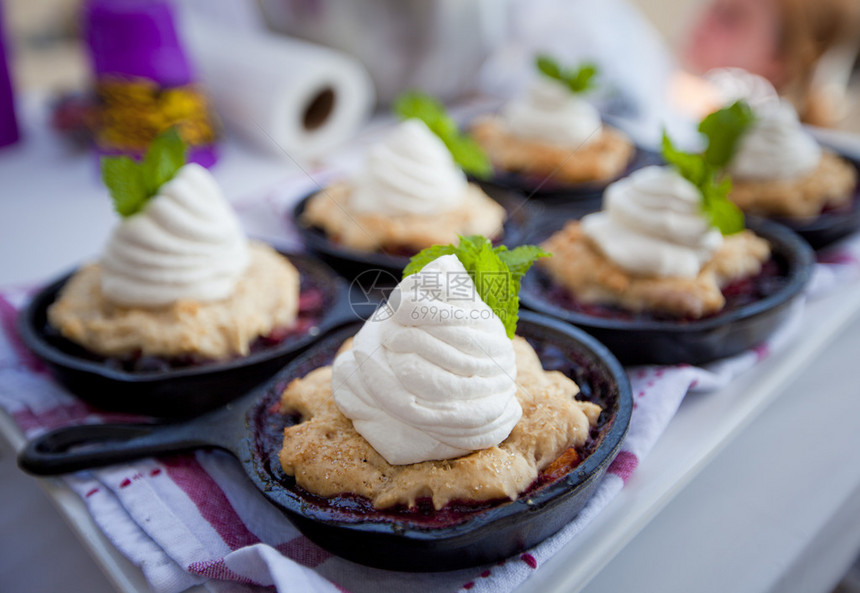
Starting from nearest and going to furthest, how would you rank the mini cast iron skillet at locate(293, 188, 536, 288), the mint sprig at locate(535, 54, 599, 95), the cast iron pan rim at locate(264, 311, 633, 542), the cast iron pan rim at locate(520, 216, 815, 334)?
the cast iron pan rim at locate(264, 311, 633, 542)
the cast iron pan rim at locate(520, 216, 815, 334)
the mini cast iron skillet at locate(293, 188, 536, 288)
the mint sprig at locate(535, 54, 599, 95)

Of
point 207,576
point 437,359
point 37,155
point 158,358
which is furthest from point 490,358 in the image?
point 37,155

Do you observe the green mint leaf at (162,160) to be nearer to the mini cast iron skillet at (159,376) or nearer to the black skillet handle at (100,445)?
the mini cast iron skillet at (159,376)

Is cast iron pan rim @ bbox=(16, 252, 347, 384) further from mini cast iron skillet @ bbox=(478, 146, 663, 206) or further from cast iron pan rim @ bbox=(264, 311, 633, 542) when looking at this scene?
mini cast iron skillet @ bbox=(478, 146, 663, 206)

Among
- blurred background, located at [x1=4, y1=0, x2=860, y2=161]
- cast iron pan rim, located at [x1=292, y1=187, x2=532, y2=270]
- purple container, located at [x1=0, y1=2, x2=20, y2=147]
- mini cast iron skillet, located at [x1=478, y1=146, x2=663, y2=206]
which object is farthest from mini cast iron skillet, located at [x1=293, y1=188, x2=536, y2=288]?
purple container, located at [x1=0, y1=2, x2=20, y2=147]

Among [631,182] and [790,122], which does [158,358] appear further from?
[790,122]

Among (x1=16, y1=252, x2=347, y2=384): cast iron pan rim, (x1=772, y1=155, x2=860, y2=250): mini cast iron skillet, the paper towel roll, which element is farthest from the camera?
the paper towel roll

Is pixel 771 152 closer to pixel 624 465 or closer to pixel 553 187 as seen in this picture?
pixel 553 187
